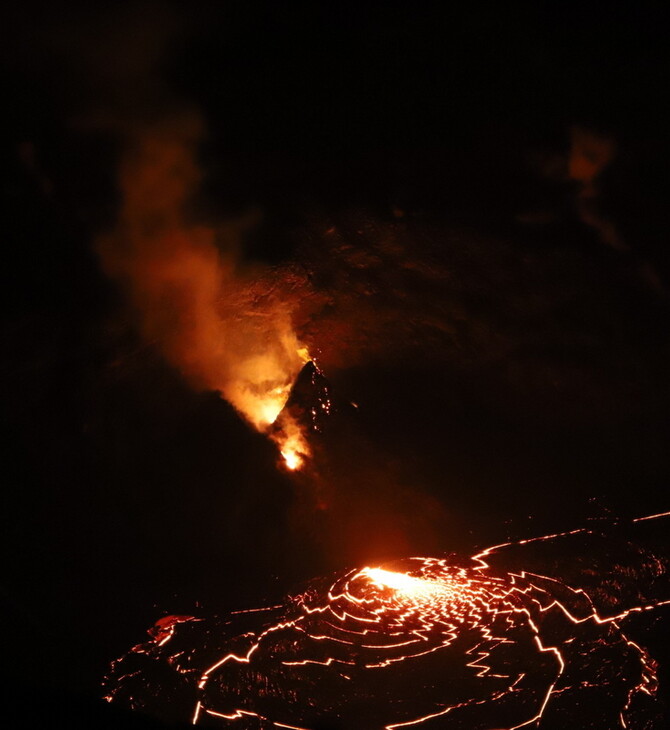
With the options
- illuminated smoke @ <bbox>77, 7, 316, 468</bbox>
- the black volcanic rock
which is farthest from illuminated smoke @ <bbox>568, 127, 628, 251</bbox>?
the black volcanic rock

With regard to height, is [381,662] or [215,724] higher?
[381,662]

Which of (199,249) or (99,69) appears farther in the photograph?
(199,249)

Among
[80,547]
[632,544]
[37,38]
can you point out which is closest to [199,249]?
[37,38]

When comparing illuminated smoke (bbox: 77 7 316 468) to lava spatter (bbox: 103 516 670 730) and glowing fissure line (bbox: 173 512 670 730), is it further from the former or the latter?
lava spatter (bbox: 103 516 670 730)

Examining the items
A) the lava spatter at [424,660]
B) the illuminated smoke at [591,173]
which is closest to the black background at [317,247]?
the illuminated smoke at [591,173]

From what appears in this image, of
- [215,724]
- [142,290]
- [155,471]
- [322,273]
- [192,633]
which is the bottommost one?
[215,724]

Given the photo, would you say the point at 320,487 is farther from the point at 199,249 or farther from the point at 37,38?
the point at 37,38

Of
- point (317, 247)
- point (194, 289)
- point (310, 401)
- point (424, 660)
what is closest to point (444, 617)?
point (424, 660)

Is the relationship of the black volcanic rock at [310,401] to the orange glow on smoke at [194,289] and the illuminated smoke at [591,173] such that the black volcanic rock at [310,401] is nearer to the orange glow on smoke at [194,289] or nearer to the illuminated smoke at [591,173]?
the orange glow on smoke at [194,289]
